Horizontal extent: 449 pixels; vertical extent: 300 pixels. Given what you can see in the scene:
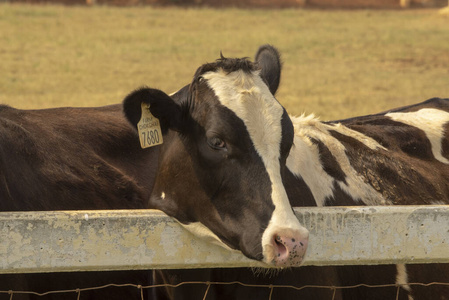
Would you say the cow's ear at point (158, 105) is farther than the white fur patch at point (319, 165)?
No

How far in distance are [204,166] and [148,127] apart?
35 cm

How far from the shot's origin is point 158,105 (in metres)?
3.55

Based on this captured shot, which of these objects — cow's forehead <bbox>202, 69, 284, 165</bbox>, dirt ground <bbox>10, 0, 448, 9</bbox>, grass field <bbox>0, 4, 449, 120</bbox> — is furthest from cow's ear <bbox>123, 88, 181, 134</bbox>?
dirt ground <bbox>10, 0, 448, 9</bbox>

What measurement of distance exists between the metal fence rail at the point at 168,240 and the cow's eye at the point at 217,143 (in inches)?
21.4

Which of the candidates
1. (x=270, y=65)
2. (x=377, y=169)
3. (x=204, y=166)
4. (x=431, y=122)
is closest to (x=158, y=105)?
(x=204, y=166)

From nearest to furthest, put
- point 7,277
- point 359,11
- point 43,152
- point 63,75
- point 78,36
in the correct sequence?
point 7,277
point 43,152
point 63,75
point 78,36
point 359,11

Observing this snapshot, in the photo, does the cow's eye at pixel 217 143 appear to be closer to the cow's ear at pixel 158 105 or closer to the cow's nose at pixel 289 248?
the cow's ear at pixel 158 105

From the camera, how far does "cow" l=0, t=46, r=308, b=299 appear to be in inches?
125

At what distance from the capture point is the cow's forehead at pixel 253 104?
334cm

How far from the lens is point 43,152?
4.38 m

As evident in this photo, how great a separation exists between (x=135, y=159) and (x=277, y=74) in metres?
1.23

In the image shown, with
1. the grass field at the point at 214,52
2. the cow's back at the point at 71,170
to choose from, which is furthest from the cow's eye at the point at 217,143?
the grass field at the point at 214,52

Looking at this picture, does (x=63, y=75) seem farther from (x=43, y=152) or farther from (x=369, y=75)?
(x=43, y=152)

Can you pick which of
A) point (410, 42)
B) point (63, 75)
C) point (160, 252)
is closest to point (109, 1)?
point (410, 42)
